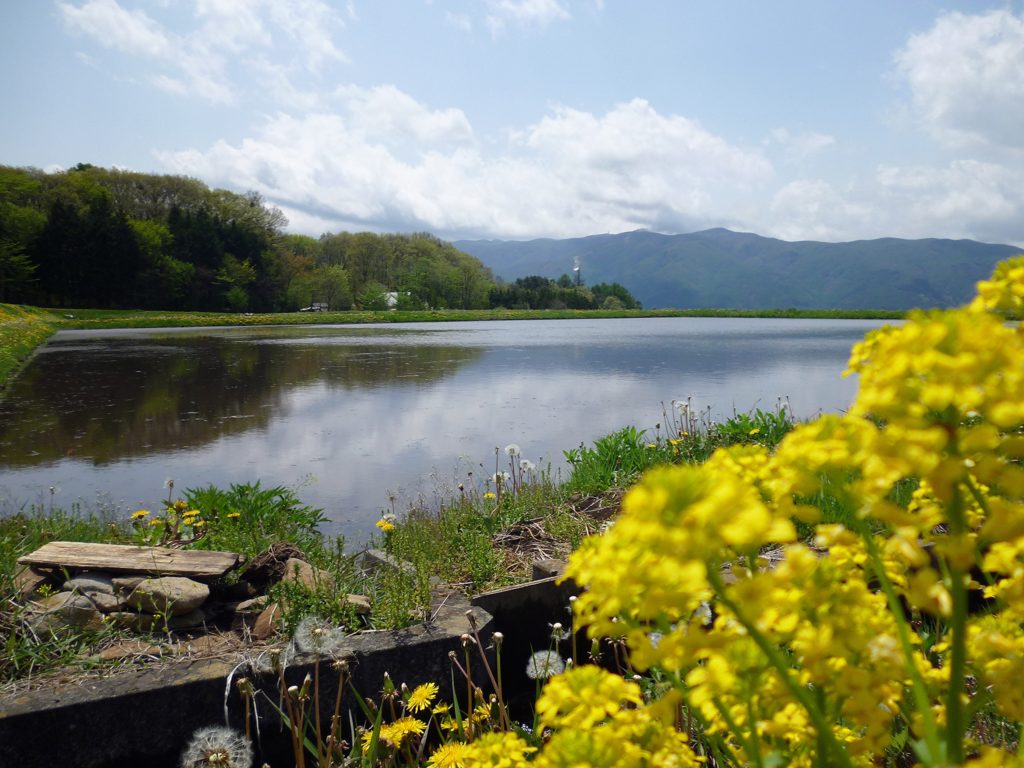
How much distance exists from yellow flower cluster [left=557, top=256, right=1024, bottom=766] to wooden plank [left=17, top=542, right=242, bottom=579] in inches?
122

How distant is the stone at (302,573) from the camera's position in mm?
3330

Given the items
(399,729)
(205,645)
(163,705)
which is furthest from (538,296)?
(399,729)

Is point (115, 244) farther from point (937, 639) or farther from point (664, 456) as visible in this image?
point (937, 639)

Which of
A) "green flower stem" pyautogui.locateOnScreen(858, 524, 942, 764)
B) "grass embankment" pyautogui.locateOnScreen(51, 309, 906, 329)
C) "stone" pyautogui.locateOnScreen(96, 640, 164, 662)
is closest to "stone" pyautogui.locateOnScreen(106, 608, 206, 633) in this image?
"stone" pyautogui.locateOnScreen(96, 640, 164, 662)

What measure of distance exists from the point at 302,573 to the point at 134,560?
0.96 meters

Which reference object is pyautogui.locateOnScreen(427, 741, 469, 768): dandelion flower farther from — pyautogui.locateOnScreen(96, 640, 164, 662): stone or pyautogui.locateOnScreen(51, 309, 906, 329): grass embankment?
pyautogui.locateOnScreen(51, 309, 906, 329): grass embankment

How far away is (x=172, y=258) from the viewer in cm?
5928

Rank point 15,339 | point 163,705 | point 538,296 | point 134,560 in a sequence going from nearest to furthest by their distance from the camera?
point 163,705 < point 134,560 < point 15,339 < point 538,296

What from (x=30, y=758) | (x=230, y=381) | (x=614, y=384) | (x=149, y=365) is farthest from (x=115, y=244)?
(x=30, y=758)

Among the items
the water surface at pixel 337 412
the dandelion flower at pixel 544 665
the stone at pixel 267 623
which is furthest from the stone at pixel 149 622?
the water surface at pixel 337 412

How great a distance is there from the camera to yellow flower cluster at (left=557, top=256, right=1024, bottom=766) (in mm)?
716

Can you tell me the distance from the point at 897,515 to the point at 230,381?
16.6 meters

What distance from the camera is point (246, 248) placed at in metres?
65.5

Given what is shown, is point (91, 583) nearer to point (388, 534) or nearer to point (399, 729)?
point (388, 534)
